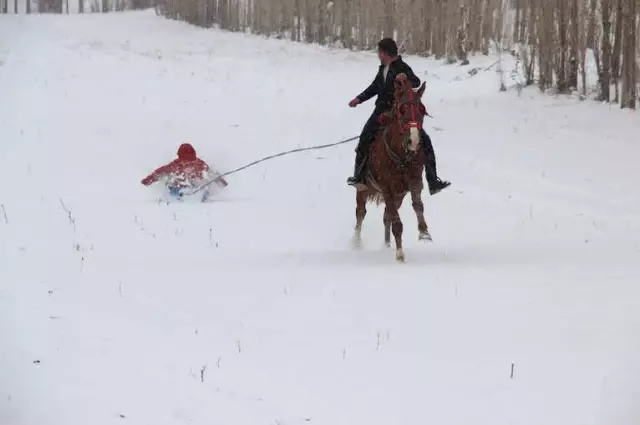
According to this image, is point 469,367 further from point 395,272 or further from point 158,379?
point 395,272

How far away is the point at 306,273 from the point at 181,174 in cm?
456

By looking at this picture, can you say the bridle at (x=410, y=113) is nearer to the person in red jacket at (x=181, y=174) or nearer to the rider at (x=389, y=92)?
the rider at (x=389, y=92)

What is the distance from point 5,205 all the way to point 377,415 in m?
7.66

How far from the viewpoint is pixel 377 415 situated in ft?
15.0

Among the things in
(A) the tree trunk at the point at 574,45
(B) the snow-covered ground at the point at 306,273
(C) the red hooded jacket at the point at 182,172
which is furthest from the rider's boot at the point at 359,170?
(A) the tree trunk at the point at 574,45

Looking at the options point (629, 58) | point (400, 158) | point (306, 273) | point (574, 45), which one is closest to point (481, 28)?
point (574, 45)

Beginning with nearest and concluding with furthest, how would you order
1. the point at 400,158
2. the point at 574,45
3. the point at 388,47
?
the point at 400,158 < the point at 388,47 < the point at 574,45

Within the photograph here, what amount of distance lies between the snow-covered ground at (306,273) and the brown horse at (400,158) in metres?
0.56

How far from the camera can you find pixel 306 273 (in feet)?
27.0

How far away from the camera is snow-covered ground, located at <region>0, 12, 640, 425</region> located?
4773mm

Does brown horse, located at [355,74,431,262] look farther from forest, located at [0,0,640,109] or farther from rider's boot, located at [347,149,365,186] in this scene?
forest, located at [0,0,640,109]

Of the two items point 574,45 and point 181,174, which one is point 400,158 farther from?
point 574,45

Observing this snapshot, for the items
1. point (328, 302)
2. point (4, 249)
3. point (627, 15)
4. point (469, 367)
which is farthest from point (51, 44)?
point (469, 367)

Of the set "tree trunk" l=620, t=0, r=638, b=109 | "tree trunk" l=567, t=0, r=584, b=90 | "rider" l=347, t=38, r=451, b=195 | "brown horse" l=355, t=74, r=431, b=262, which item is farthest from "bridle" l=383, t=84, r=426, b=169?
"tree trunk" l=567, t=0, r=584, b=90
